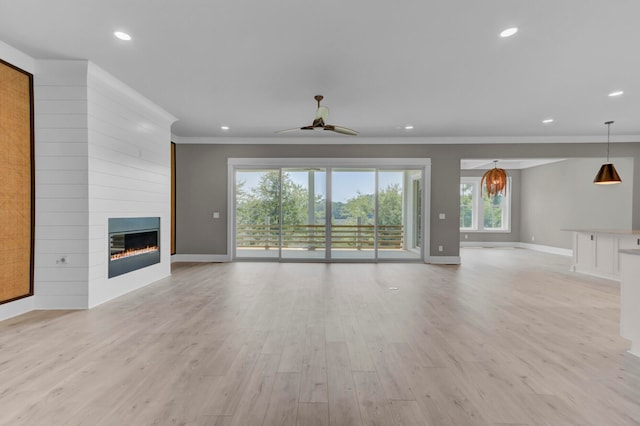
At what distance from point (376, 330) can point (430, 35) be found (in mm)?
2959

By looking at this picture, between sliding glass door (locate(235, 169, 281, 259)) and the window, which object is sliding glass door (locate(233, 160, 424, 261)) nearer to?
sliding glass door (locate(235, 169, 281, 259))

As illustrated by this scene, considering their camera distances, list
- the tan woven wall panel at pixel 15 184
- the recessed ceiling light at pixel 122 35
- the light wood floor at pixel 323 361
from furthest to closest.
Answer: the tan woven wall panel at pixel 15 184 → the recessed ceiling light at pixel 122 35 → the light wood floor at pixel 323 361

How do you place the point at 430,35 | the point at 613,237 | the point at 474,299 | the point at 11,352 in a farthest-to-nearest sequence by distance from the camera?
the point at 613,237, the point at 474,299, the point at 430,35, the point at 11,352

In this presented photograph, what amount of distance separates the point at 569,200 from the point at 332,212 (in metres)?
7.29

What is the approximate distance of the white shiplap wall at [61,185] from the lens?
3680mm

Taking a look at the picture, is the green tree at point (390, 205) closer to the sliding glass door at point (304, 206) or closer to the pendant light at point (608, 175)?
the sliding glass door at point (304, 206)

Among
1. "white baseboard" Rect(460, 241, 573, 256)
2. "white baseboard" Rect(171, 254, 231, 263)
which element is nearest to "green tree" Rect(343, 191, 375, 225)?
"white baseboard" Rect(171, 254, 231, 263)

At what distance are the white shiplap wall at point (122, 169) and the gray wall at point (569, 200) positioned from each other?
10.2m

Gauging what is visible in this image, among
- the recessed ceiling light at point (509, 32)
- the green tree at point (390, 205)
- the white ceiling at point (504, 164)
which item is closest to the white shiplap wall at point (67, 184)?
the recessed ceiling light at point (509, 32)

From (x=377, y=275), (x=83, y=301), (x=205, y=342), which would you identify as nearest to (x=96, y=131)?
(x=83, y=301)

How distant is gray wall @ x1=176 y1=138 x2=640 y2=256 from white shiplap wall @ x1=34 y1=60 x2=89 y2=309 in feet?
11.8

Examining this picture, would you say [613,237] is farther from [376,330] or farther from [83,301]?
[83,301]

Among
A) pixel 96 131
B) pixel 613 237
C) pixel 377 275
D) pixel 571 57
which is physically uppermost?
pixel 571 57

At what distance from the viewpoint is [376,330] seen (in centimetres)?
311
